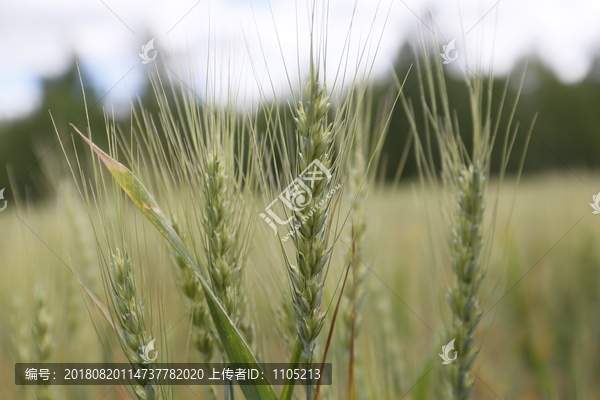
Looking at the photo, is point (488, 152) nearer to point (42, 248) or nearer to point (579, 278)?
point (42, 248)

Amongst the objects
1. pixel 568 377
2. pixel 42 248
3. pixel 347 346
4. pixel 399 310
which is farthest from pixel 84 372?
pixel 568 377

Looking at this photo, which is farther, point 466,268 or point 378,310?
point 378,310

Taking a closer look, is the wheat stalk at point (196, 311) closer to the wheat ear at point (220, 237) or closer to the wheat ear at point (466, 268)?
the wheat ear at point (220, 237)

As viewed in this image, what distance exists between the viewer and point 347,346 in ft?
4.69

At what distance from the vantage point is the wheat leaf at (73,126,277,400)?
2.95 ft

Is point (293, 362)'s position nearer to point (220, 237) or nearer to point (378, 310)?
point (220, 237)

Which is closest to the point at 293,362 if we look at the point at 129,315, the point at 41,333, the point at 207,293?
the point at 207,293

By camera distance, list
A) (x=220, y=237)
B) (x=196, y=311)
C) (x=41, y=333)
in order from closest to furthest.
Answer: (x=220, y=237), (x=196, y=311), (x=41, y=333)

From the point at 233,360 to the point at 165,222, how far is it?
34 cm

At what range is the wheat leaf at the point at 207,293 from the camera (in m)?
0.90

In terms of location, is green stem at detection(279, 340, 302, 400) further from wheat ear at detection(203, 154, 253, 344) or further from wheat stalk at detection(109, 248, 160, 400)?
wheat stalk at detection(109, 248, 160, 400)

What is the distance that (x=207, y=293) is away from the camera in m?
0.88

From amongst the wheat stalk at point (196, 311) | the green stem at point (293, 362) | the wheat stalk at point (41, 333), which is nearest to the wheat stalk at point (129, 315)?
the wheat stalk at point (196, 311)

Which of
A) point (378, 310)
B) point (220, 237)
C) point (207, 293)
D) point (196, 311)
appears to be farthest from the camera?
point (378, 310)
